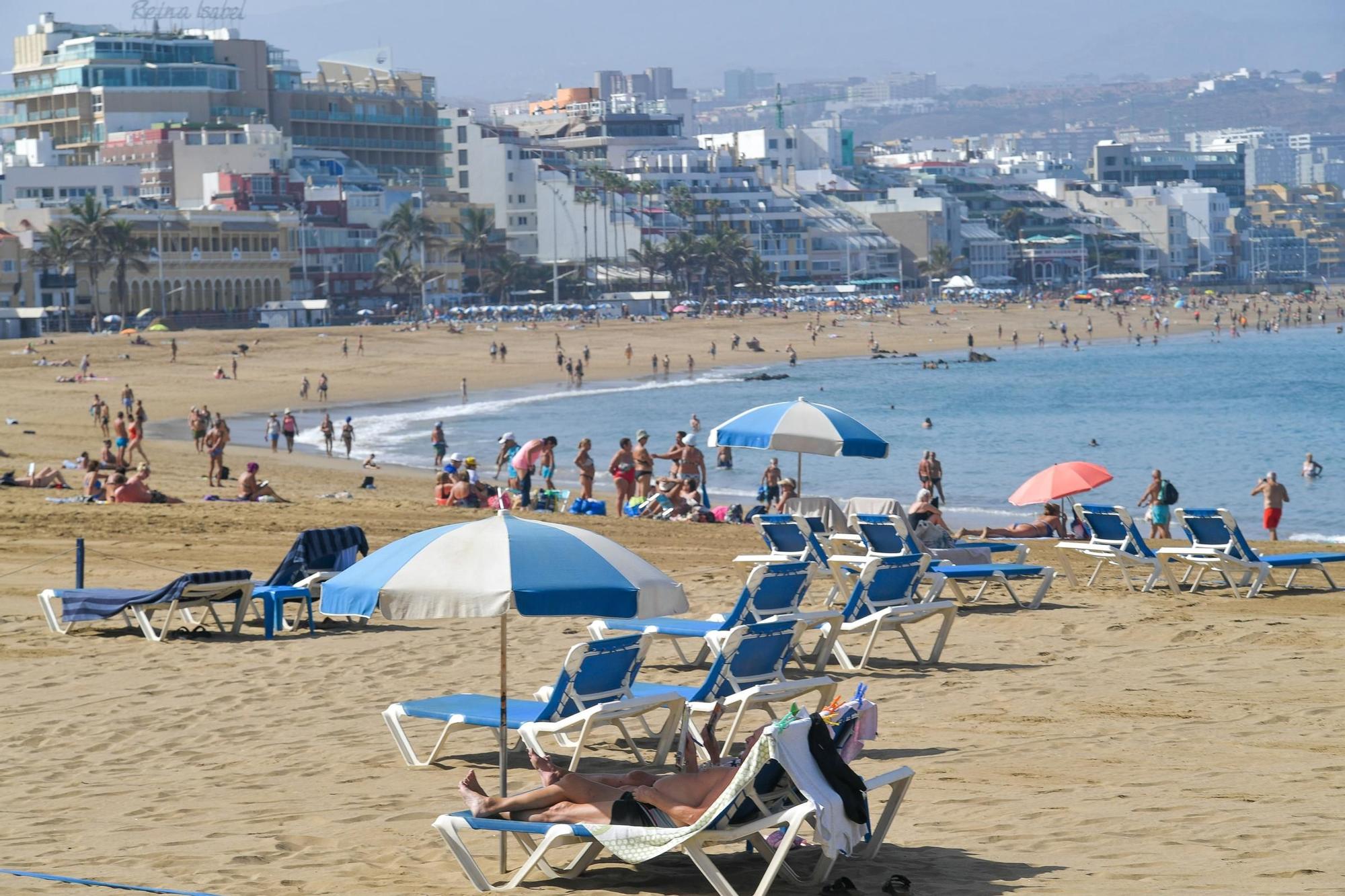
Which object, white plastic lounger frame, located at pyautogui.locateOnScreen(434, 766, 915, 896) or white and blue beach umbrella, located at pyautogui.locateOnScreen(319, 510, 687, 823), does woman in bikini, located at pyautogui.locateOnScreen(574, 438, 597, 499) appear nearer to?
white and blue beach umbrella, located at pyautogui.locateOnScreen(319, 510, 687, 823)

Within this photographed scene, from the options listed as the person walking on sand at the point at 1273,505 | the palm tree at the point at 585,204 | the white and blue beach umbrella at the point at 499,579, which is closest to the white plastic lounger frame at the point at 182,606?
the white and blue beach umbrella at the point at 499,579

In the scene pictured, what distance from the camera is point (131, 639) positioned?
1053 centimetres

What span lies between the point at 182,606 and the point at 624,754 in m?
4.17

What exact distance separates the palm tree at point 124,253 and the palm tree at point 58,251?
1.54 meters

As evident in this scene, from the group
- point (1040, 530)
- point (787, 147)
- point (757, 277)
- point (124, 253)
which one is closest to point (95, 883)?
point (1040, 530)

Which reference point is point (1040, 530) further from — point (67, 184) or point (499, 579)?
point (67, 184)

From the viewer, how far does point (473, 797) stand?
219 inches

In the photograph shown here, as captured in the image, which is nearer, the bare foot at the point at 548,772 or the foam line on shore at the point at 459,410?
the bare foot at the point at 548,772

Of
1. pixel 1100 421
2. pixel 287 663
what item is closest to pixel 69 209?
pixel 1100 421

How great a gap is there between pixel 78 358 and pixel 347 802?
51.7 metres

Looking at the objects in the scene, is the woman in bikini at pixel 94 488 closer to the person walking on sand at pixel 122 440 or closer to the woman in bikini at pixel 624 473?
the woman in bikini at pixel 624 473

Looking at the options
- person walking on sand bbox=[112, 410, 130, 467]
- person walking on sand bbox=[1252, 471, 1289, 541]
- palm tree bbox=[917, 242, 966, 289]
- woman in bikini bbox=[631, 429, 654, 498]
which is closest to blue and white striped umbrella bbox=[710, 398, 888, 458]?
woman in bikini bbox=[631, 429, 654, 498]

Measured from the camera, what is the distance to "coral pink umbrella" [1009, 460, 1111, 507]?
15.0 meters

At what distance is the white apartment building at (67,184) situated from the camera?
88688 mm
